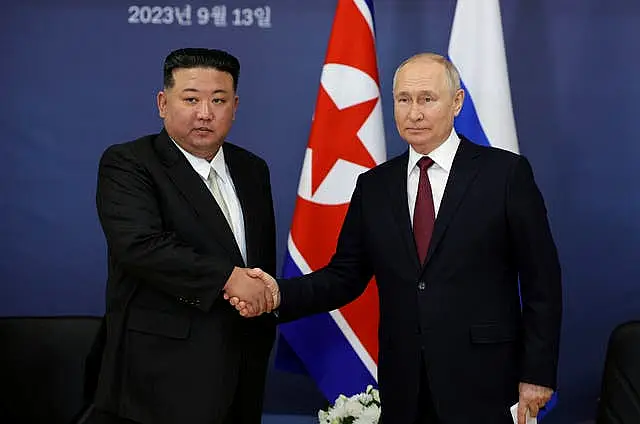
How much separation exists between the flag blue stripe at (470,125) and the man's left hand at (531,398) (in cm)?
110

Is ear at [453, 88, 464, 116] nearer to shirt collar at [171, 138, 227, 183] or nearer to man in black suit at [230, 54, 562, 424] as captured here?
man in black suit at [230, 54, 562, 424]

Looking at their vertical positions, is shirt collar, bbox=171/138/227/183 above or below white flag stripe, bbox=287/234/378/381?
above

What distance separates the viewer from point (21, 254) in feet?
13.1

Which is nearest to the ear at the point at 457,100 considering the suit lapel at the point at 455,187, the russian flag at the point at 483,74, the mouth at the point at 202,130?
the suit lapel at the point at 455,187

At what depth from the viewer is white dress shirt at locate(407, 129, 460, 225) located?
8.77 ft

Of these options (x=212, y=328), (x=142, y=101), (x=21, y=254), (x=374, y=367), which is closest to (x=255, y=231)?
(x=212, y=328)

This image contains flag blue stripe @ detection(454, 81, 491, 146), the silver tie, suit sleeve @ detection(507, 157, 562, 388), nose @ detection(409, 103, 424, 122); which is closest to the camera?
suit sleeve @ detection(507, 157, 562, 388)

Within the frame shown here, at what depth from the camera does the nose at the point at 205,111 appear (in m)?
2.70

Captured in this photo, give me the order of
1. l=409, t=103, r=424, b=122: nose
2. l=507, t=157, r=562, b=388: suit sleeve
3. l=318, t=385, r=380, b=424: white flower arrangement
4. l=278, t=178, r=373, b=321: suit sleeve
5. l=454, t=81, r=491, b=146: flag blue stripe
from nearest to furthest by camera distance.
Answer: l=507, t=157, r=562, b=388: suit sleeve, l=409, t=103, r=424, b=122: nose, l=278, t=178, r=373, b=321: suit sleeve, l=318, t=385, r=380, b=424: white flower arrangement, l=454, t=81, r=491, b=146: flag blue stripe

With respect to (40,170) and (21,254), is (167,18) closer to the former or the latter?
(40,170)

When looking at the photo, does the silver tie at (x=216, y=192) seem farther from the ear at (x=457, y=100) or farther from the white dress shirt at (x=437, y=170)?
the ear at (x=457, y=100)

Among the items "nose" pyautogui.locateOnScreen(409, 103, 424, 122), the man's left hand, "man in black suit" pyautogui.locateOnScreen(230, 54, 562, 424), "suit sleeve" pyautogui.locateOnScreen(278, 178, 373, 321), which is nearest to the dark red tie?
"man in black suit" pyautogui.locateOnScreen(230, 54, 562, 424)

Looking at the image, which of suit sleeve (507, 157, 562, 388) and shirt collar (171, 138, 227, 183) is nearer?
suit sleeve (507, 157, 562, 388)

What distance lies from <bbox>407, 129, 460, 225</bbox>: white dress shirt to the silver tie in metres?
0.55
